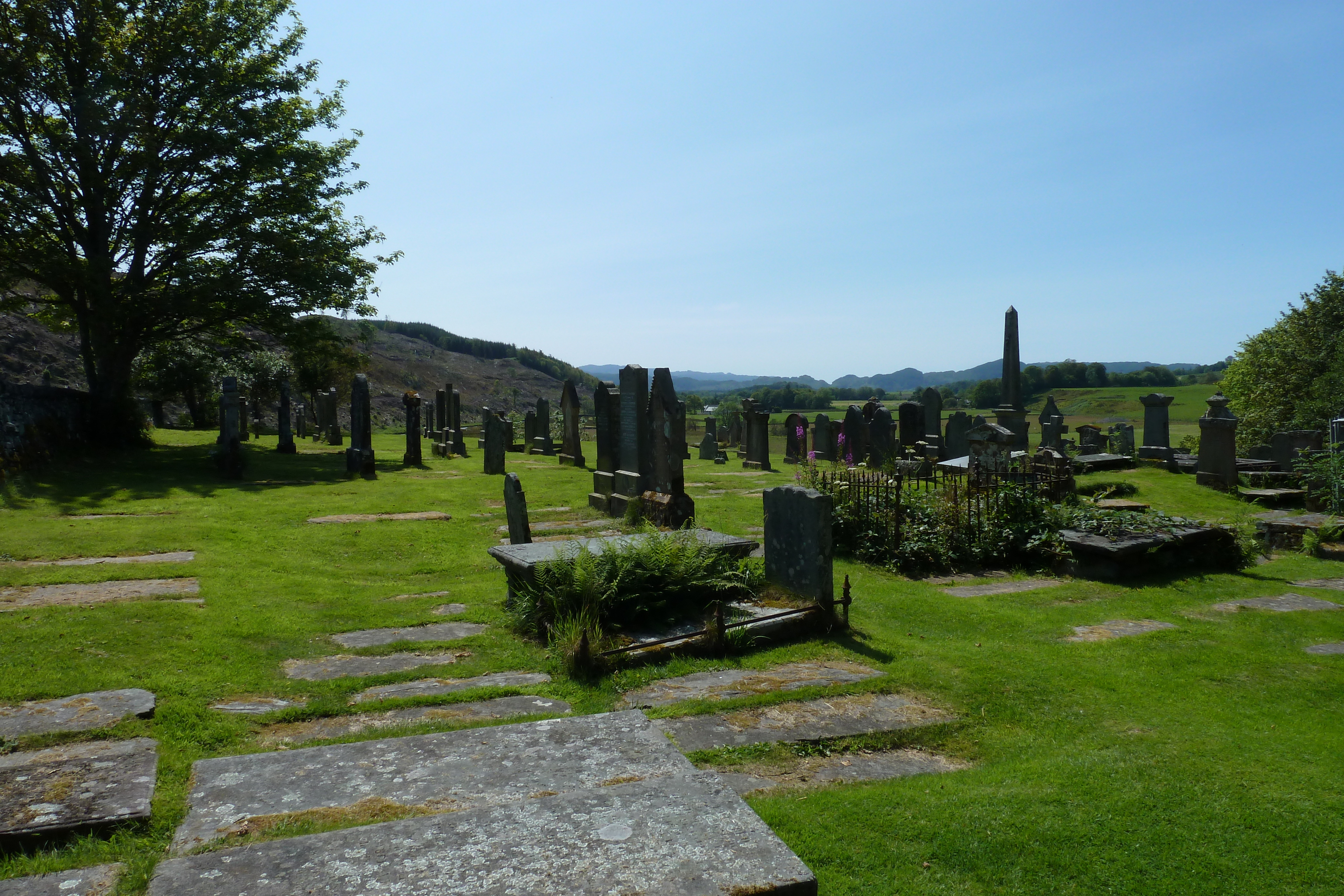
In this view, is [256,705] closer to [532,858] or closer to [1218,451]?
[532,858]

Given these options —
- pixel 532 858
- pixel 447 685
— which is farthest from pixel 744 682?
pixel 532 858

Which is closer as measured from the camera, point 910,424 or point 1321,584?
point 1321,584

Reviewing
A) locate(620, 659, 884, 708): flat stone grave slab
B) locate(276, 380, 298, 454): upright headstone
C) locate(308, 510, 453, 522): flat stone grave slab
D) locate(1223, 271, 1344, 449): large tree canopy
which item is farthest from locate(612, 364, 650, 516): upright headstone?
locate(1223, 271, 1344, 449): large tree canopy

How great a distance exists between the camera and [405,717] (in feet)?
16.9

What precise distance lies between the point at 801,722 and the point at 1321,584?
8.46 m

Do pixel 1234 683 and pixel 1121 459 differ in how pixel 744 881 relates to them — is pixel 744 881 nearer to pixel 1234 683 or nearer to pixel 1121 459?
pixel 1234 683

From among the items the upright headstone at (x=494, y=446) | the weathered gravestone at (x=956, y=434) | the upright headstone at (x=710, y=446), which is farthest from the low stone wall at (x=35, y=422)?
the weathered gravestone at (x=956, y=434)

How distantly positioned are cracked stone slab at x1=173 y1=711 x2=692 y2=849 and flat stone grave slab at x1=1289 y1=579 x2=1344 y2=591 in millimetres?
9813

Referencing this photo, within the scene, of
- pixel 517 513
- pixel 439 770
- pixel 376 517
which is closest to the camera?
pixel 439 770

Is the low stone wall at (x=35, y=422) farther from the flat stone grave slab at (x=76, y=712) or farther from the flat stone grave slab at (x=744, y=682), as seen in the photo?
the flat stone grave slab at (x=744, y=682)

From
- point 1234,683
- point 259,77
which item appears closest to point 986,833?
point 1234,683

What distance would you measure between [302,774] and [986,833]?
3.09 metres

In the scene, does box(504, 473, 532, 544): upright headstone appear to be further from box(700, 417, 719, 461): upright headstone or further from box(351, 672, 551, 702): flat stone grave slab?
box(700, 417, 719, 461): upright headstone

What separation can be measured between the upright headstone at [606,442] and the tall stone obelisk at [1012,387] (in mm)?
10744
